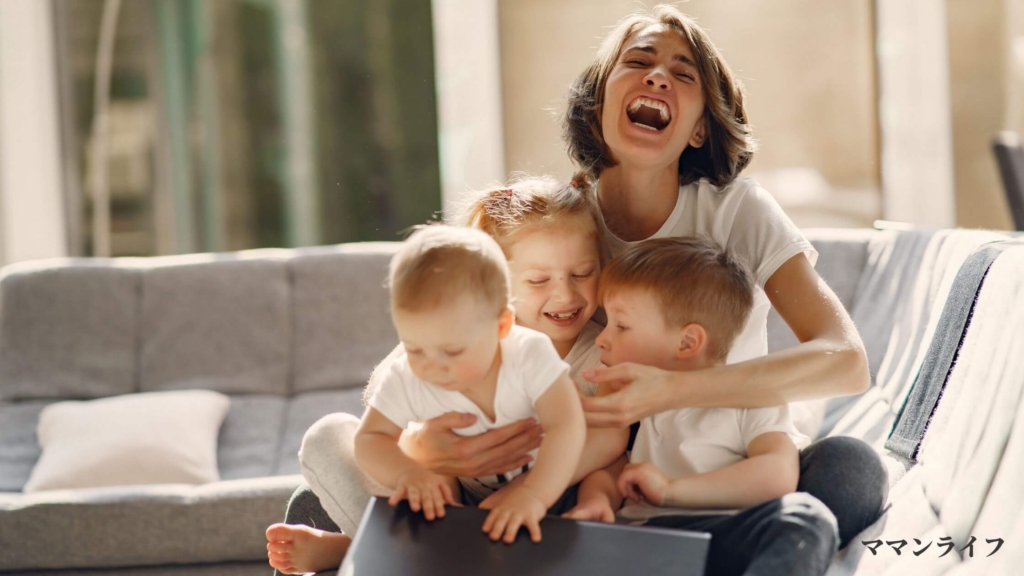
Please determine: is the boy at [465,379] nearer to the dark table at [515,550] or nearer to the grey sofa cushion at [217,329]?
the dark table at [515,550]

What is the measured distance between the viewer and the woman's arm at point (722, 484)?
116 centimetres

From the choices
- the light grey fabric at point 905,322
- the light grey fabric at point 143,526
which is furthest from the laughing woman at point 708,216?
the light grey fabric at point 143,526

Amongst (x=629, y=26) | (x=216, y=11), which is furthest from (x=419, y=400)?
(x=216, y=11)

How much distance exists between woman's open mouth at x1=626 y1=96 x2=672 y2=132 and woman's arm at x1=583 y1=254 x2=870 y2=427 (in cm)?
30

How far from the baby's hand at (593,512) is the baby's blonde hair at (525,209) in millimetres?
431

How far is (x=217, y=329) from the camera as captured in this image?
2.81 m

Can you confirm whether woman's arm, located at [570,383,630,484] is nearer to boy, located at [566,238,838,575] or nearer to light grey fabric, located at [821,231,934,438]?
boy, located at [566,238,838,575]

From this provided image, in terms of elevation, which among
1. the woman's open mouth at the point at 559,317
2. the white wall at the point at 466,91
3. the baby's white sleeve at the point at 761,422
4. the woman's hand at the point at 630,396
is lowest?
the baby's white sleeve at the point at 761,422

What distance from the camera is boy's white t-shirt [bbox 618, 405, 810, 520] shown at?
4.05 feet

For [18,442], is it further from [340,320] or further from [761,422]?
[761,422]

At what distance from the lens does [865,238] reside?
8.39 feet

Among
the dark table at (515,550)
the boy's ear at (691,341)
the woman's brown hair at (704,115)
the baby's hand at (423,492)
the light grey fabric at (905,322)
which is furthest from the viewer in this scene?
the light grey fabric at (905,322)

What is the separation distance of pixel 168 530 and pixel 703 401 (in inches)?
56.2

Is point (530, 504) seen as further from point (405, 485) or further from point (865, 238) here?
point (865, 238)
